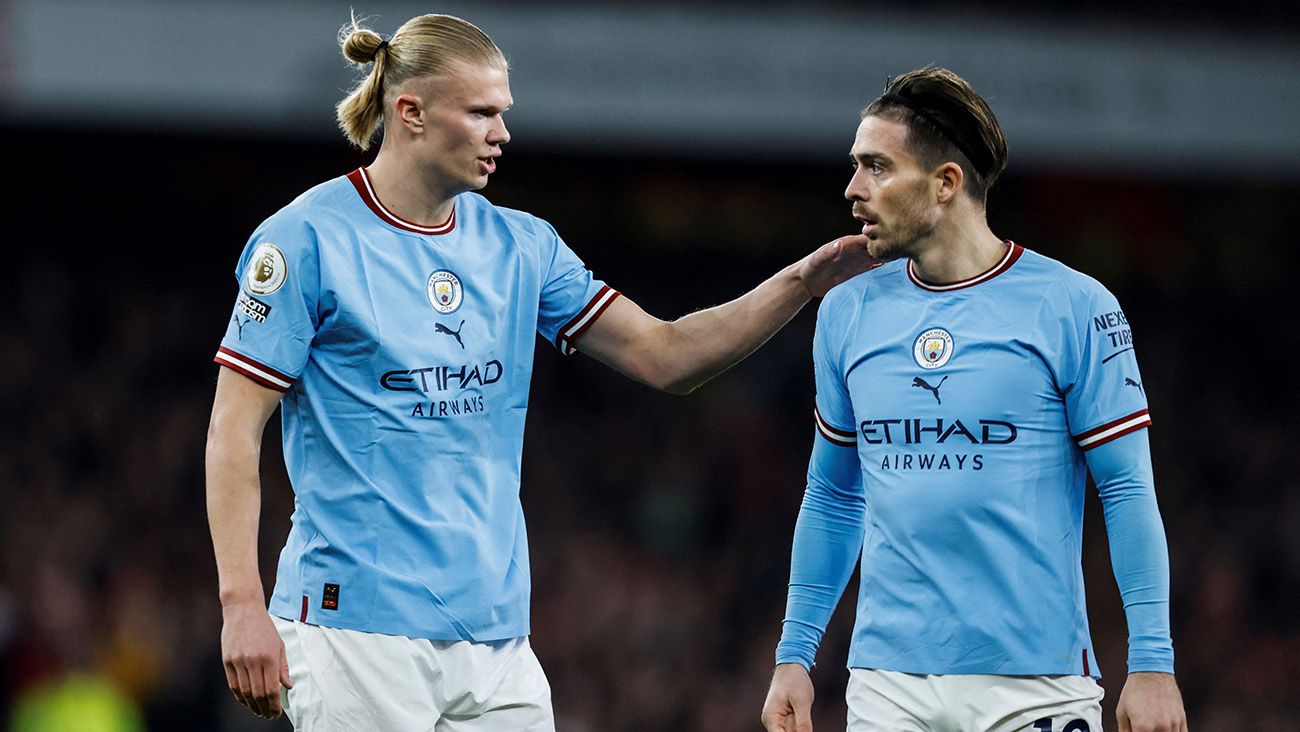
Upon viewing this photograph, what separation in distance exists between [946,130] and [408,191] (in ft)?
3.76

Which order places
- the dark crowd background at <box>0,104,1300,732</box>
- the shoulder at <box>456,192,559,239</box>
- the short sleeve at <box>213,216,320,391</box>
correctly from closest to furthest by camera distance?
the short sleeve at <box>213,216,320,391</box>
the shoulder at <box>456,192,559,239</box>
the dark crowd background at <box>0,104,1300,732</box>

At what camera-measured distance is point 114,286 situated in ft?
43.3

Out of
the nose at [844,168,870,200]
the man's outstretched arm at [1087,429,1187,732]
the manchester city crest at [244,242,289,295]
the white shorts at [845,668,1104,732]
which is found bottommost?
the white shorts at [845,668,1104,732]

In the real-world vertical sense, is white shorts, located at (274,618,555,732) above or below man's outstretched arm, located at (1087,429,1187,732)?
below

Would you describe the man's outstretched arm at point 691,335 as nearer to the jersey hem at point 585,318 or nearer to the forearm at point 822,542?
the jersey hem at point 585,318

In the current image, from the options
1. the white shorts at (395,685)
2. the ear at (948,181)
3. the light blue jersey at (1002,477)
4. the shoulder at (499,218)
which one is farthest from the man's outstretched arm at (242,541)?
the ear at (948,181)

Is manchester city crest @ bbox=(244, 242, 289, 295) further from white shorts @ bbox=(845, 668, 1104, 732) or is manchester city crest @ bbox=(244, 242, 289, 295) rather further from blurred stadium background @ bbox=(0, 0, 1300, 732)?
blurred stadium background @ bbox=(0, 0, 1300, 732)

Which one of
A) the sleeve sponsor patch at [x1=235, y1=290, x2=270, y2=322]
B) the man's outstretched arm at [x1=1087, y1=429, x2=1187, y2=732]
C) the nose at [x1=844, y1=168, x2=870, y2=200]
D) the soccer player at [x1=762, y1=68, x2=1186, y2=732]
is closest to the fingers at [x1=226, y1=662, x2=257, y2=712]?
the sleeve sponsor patch at [x1=235, y1=290, x2=270, y2=322]

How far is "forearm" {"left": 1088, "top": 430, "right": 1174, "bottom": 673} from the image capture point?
346 cm

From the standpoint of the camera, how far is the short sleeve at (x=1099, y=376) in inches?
138

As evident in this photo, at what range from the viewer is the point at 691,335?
13.6ft

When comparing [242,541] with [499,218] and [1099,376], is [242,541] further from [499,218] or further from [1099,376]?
[1099,376]

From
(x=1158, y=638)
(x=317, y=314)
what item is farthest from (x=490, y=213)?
(x=1158, y=638)

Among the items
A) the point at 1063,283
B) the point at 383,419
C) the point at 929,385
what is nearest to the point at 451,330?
the point at 383,419
